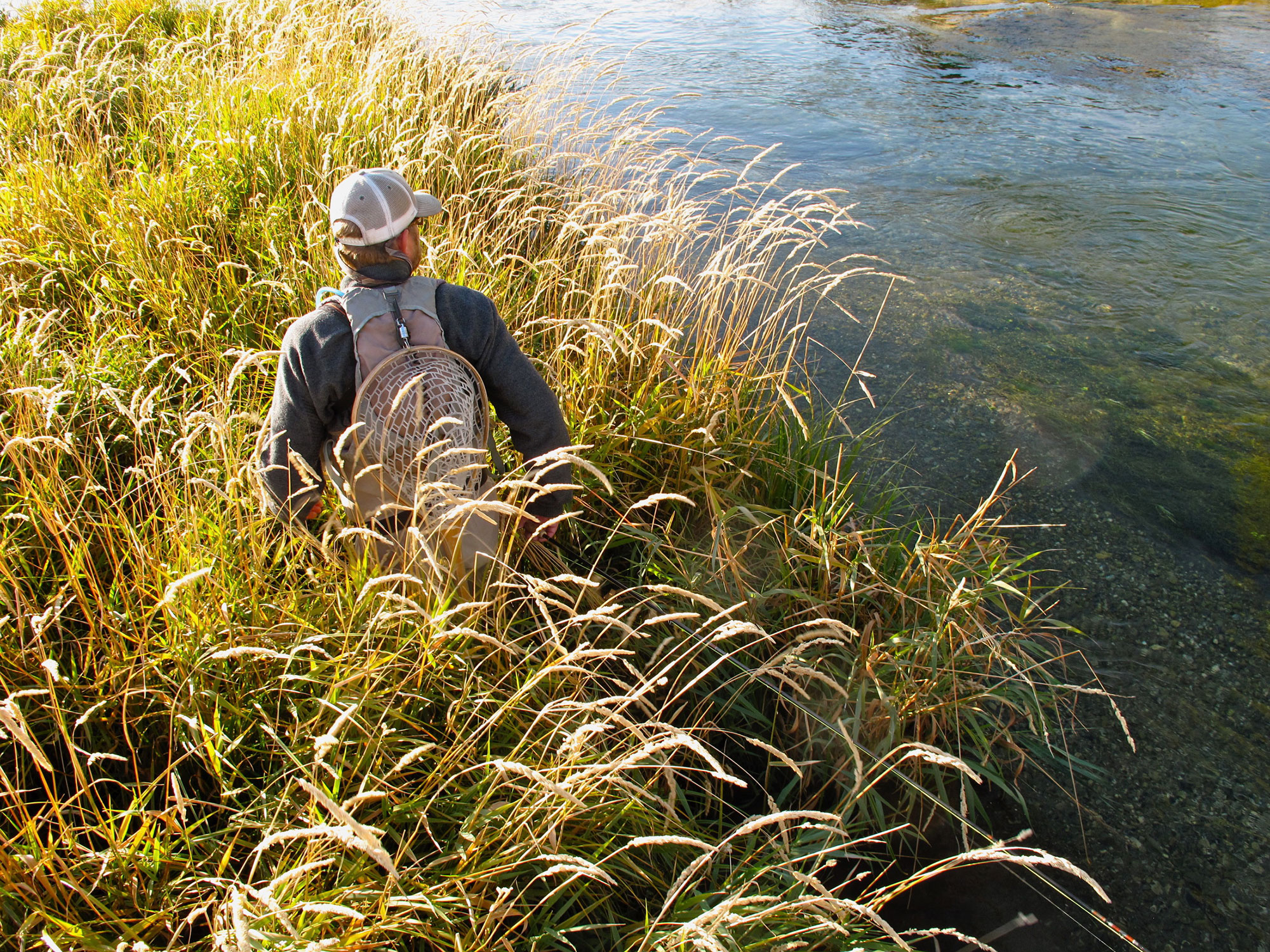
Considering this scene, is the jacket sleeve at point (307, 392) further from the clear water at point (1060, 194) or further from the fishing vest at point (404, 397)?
the clear water at point (1060, 194)

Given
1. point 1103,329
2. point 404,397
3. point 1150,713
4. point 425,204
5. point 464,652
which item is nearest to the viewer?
point 464,652

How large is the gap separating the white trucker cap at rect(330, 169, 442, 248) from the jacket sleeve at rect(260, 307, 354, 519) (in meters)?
0.23

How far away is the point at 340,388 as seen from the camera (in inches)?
84.9

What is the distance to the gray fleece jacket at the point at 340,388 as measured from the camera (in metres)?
2.13

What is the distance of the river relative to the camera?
101 inches

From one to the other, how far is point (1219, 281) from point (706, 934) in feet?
20.1

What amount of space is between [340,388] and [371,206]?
48 centimetres

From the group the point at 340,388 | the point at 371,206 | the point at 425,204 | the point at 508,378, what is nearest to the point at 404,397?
the point at 340,388

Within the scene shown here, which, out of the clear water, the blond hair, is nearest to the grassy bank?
the blond hair

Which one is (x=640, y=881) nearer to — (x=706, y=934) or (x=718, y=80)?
(x=706, y=934)

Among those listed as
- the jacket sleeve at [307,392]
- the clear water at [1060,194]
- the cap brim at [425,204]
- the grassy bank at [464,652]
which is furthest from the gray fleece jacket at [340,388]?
the clear water at [1060,194]

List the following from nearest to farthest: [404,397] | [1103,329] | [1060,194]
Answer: [404,397] → [1103,329] → [1060,194]

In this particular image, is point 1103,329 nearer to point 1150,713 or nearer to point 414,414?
point 1150,713

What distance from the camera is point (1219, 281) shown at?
557 cm
